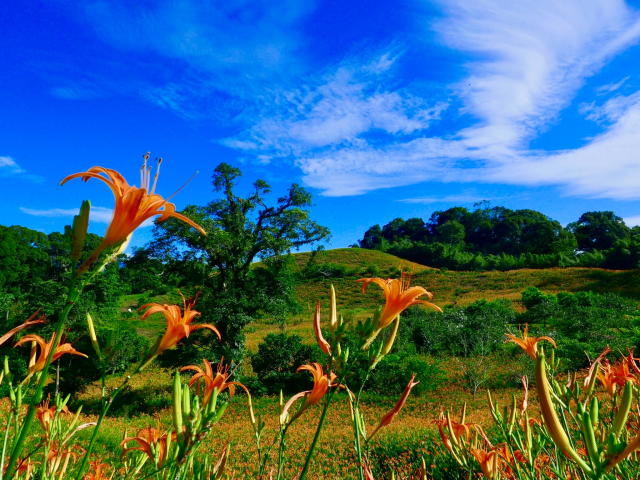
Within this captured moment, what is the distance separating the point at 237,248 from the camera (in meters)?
11.2

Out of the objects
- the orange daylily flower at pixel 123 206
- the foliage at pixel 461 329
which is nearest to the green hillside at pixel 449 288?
the foliage at pixel 461 329

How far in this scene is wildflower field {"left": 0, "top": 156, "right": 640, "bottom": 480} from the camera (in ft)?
2.72

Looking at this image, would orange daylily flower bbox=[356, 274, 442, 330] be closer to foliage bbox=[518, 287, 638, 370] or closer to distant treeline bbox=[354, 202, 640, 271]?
foliage bbox=[518, 287, 638, 370]

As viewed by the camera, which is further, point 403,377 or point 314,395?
point 403,377

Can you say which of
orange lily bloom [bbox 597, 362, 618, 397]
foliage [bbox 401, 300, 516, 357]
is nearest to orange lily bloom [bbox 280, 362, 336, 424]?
orange lily bloom [bbox 597, 362, 618, 397]

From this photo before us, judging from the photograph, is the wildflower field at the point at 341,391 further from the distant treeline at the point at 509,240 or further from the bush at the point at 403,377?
the distant treeline at the point at 509,240

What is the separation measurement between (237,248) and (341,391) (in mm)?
5252

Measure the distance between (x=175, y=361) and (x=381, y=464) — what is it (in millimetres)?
7353

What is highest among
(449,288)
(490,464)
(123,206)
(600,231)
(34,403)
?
(600,231)

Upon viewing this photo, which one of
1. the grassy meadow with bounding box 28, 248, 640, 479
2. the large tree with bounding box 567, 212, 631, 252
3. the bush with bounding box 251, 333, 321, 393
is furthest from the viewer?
the large tree with bounding box 567, 212, 631, 252

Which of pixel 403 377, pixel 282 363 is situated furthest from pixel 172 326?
pixel 282 363

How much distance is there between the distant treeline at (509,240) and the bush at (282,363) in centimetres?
2560

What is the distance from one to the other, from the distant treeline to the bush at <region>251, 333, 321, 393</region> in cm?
2560

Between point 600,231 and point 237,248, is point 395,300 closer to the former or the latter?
point 237,248
